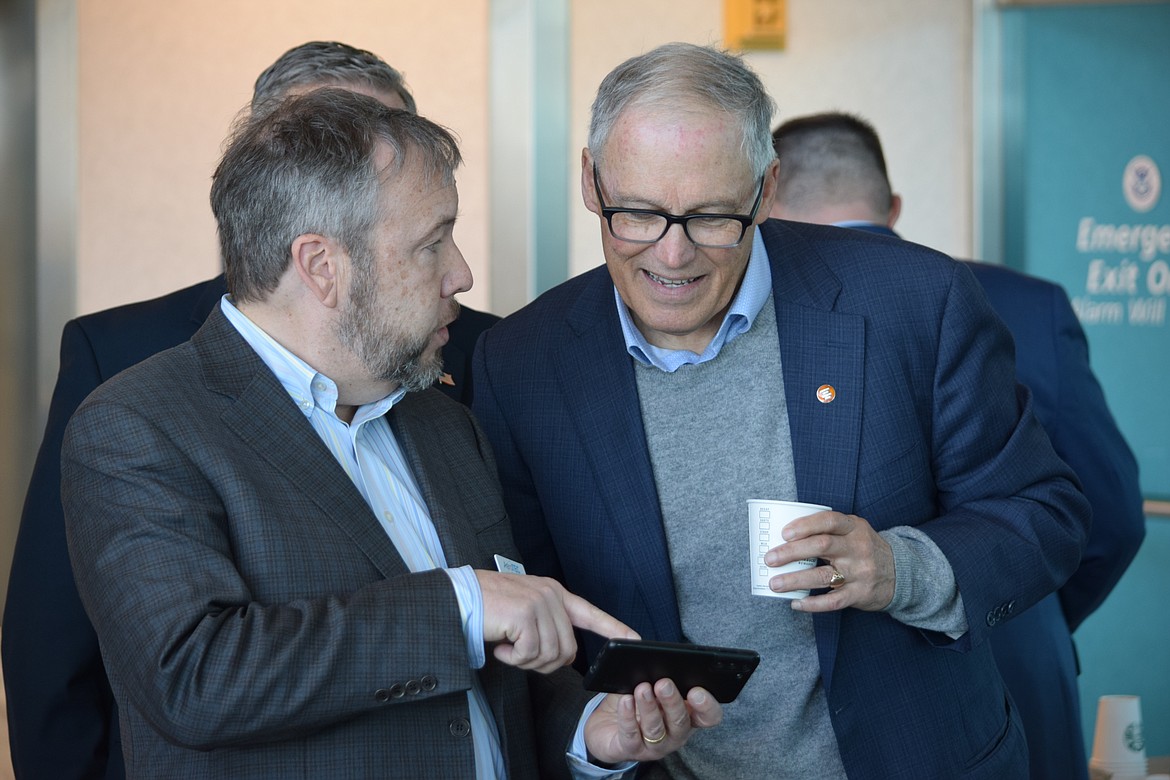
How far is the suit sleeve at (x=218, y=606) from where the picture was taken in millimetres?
1495

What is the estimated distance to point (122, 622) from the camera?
5.00ft

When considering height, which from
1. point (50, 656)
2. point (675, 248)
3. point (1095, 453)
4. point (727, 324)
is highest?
point (675, 248)

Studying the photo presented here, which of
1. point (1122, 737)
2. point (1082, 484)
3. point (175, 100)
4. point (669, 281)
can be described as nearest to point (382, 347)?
point (669, 281)

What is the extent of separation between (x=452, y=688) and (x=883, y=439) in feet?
2.86

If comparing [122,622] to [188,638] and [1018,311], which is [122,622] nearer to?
[188,638]

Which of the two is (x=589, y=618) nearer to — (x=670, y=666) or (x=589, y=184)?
(x=670, y=666)

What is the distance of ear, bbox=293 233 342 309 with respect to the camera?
5.77ft

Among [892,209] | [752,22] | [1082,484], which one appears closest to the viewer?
[1082,484]

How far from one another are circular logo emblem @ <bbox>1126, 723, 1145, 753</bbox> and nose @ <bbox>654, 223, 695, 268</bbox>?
137cm

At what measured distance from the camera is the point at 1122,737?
101 inches

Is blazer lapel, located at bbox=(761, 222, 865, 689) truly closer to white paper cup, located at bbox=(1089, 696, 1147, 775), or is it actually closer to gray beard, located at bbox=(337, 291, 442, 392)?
gray beard, located at bbox=(337, 291, 442, 392)

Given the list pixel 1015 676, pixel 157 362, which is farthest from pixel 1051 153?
pixel 157 362

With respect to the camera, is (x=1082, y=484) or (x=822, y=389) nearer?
(x=822, y=389)

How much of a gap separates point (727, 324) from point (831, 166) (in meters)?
1.22
